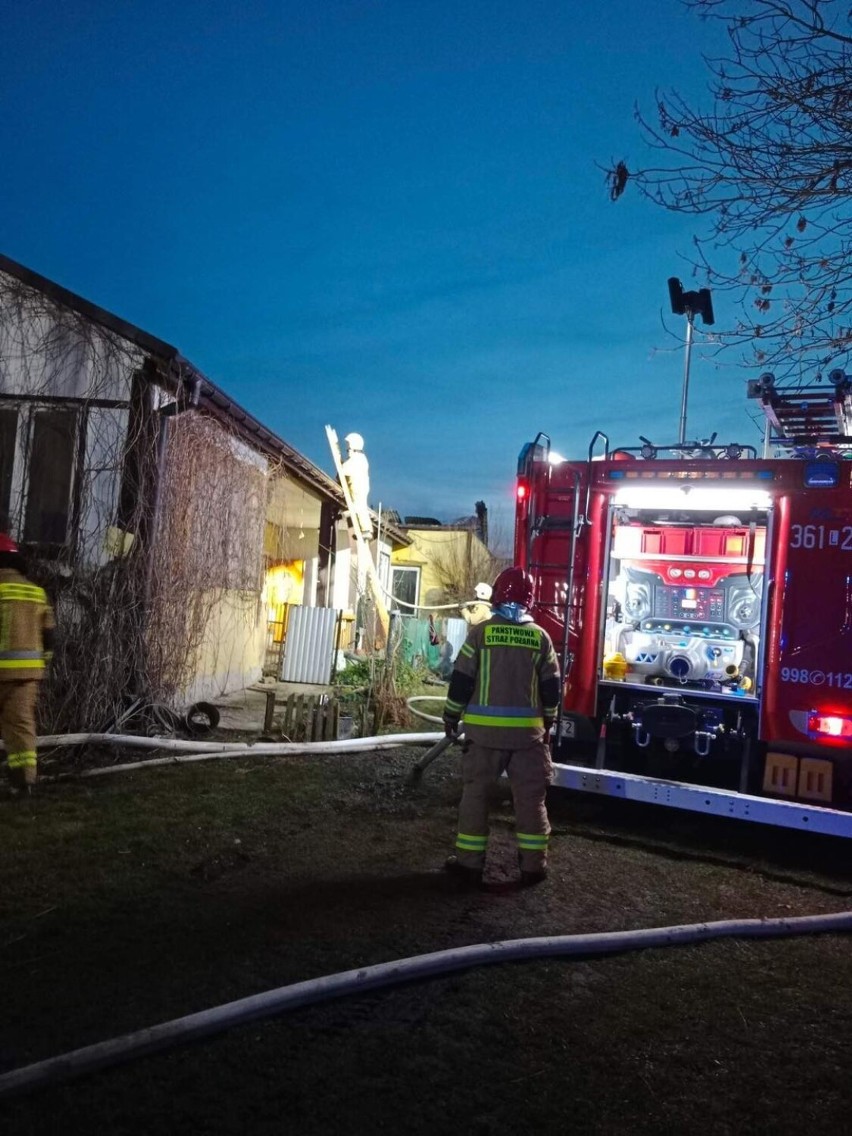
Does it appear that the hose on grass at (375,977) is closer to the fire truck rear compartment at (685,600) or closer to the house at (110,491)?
the fire truck rear compartment at (685,600)

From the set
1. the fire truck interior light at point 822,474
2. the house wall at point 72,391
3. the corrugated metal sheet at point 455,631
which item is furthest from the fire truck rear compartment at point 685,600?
the corrugated metal sheet at point 455,631

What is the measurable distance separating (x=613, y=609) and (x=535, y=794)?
8.81 feet

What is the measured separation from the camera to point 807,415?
7.46 m

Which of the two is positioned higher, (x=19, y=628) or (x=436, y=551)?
(x=436, y=551)

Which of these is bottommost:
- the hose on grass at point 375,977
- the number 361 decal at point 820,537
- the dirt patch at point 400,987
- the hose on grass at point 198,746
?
the dirt patch at point 400,987

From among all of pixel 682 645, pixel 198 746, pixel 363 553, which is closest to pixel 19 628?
→ pixel 198 746

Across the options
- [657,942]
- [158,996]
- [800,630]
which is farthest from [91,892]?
[800,630]

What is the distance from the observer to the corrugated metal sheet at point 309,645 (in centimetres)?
1239

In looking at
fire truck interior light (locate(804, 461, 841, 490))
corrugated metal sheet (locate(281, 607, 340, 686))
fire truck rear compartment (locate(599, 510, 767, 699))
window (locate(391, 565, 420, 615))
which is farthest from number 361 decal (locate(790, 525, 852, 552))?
window (locate(391, 565, 420, 615))

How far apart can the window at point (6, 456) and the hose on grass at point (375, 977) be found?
7.03 m

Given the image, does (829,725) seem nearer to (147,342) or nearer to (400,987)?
(400,987)

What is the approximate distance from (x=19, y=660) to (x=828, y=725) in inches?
212

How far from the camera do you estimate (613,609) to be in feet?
24.3

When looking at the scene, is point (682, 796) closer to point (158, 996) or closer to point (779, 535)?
point (779, 535)
